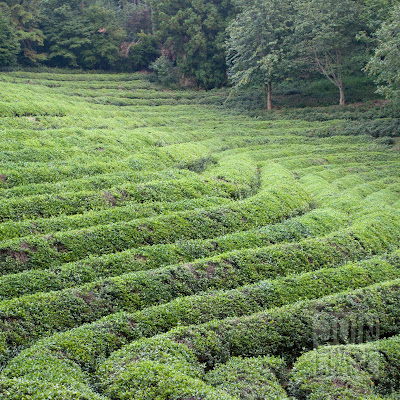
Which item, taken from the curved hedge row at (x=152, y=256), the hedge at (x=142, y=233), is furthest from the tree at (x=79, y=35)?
the curved hedge row at (x=152, y=256)

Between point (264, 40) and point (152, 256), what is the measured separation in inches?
1663

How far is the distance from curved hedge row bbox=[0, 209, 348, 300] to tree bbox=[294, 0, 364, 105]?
3324cm

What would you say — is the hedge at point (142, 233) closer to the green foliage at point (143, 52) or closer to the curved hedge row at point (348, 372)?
the curved hedge row at point (348, 372)

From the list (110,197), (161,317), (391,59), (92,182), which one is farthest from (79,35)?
(161,317)

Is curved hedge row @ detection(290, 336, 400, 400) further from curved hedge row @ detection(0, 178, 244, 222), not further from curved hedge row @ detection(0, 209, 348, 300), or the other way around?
curved hedge row @ detection(0, 178, 244, 222)

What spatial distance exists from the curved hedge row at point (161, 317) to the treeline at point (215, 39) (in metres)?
25.3

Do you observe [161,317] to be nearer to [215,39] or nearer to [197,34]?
[197,34]

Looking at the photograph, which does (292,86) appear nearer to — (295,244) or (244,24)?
(244,24)

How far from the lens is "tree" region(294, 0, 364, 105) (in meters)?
47.9

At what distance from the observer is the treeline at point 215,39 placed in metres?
48.1

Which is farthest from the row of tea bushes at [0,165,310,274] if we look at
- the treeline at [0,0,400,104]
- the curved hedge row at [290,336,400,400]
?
the treeline at [0,0,400,104]

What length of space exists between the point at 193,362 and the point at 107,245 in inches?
274

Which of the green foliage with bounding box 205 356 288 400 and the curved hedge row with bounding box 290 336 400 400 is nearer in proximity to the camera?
the green foliage with bounding box 205 356 288 400

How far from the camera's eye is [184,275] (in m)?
15.2
